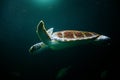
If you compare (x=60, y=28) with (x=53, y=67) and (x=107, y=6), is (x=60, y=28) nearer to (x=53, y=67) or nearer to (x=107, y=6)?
(x=53, y=67)

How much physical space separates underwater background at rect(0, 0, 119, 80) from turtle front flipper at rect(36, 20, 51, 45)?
976 mm

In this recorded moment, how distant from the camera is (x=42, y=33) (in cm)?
288

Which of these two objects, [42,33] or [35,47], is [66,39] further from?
[35,47]

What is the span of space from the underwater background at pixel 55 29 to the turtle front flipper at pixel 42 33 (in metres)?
0.98

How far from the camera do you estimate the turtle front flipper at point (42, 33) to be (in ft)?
9.19

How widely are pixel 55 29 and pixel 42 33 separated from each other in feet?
3.65

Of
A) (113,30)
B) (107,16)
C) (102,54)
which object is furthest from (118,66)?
(107,16)

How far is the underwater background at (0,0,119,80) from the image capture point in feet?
13.0

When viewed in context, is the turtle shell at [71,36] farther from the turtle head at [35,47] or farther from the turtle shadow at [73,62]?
the turtle shadow at [73,62]

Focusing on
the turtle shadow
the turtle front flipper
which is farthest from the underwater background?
the turtle front flipper

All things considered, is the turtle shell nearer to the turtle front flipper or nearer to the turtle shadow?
the turtle front flipper

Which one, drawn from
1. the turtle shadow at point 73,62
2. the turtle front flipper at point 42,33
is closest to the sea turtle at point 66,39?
the turtle front flipper at point 42,33

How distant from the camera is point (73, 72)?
3945mm

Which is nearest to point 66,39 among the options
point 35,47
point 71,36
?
point 71,36
